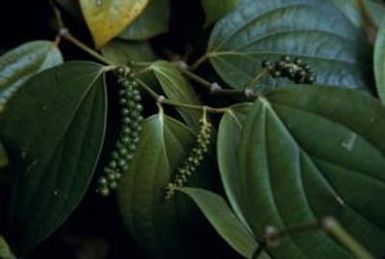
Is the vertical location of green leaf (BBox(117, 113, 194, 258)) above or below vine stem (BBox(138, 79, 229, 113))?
below

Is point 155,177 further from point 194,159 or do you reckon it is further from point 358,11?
point 358,11

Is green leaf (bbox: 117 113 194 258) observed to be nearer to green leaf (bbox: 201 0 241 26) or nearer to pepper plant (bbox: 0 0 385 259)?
pepper plant (bbox: 0 0 385 259)

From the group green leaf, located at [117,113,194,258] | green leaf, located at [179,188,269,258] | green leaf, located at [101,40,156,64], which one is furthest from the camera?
green leaf, located at [101,40,156,64]

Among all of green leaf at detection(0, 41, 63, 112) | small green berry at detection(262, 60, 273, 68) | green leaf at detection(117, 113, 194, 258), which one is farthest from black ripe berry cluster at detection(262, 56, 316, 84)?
green leaf at detection(0, 41, 63, 112)

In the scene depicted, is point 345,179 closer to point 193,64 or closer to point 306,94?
point 306,94

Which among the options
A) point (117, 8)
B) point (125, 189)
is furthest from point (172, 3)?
point (125, 189)
